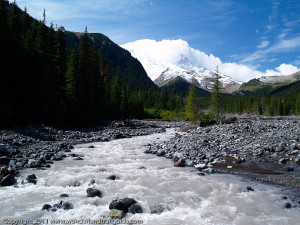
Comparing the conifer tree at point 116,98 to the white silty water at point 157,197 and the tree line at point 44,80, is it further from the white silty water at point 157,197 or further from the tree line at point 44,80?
the white silty water at point 157,197

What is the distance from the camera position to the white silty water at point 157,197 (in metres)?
5.71

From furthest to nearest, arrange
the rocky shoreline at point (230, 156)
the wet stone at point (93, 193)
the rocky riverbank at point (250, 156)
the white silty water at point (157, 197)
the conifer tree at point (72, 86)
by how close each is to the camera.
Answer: the conifer tree at point (72, 86), the rocky riverbank at point (250, 156), the rocky shoreline at point (230, 156), the wet stone at point (93, 193), the white silty water at point (157, 197)

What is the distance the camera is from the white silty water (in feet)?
18.7

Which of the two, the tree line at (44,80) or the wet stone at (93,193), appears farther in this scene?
the tree line at (44,80)

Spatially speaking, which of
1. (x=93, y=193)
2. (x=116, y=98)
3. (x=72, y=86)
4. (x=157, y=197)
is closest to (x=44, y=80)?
(x=72, y=86)

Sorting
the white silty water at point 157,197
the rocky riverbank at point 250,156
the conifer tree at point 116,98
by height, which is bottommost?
the white silty water at point 157,197

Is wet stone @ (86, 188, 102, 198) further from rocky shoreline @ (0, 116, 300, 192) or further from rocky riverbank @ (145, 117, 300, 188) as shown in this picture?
rocky riverbank @ (145, 117, 300, 188)

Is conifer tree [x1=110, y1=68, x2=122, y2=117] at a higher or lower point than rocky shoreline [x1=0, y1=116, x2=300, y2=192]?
higher

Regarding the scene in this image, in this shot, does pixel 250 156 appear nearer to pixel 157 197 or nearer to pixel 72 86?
pixel 157 197

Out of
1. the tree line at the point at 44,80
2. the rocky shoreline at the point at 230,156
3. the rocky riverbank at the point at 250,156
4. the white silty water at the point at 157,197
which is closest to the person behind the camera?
the white silty water at the point at 157,197

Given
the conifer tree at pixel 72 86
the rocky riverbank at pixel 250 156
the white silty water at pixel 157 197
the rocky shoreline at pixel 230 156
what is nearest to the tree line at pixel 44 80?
the conifer tree at pixel 72 86

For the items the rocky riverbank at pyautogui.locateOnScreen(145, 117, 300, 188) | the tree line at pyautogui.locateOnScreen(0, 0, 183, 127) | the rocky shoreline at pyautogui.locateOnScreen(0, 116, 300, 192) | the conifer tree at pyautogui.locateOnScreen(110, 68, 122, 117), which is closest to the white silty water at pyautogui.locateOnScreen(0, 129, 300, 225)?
the rocky shoreline at pyautogui.locateOnScreen(0, 116, 300, 192)

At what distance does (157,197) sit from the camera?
281 inches

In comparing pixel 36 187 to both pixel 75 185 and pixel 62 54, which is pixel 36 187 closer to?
pixel 75 185
